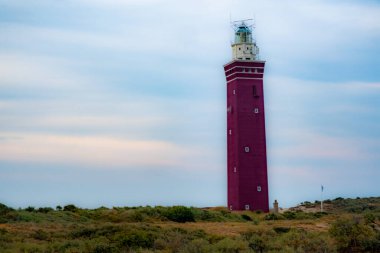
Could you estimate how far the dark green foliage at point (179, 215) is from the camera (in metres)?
40.8

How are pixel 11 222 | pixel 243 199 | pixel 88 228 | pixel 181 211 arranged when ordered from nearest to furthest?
pixel 88 228 → pixel 11 222 → pixel 181 211 → pixel 243 199

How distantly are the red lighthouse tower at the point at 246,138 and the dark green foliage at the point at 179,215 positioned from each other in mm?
9209

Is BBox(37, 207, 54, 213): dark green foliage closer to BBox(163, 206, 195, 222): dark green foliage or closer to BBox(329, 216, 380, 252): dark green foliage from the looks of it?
BBox(163, 206, 195, 222): dark green foliage

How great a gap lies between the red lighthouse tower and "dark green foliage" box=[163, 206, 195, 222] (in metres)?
9.21

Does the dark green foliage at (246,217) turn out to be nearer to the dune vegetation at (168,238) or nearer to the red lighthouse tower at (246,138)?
the red lighthouse tower at (246,138)

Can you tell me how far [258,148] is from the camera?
50688 mm

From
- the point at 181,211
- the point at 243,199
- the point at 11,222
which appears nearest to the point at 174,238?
the point at 11,222

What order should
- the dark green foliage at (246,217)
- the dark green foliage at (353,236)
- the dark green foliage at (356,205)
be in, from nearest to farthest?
the dark green foliage at (353,236), the dark green foliage at (246,217), the dark green foliage at (356,205)

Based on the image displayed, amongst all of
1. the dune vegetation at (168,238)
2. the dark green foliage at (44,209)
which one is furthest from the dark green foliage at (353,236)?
the dark green foliage at (44,209)

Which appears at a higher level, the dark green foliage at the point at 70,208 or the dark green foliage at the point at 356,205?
the dark green foliage at the point at 356,205

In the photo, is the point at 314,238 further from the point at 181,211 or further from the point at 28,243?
the point at 181,211

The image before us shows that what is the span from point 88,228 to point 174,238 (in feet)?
15.3

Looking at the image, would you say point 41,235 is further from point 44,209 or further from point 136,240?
point 44,209

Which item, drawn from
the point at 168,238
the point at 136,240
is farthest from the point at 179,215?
the point at 136,240
